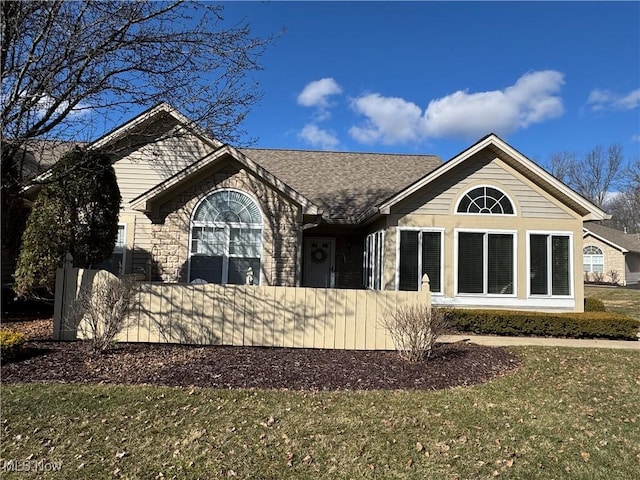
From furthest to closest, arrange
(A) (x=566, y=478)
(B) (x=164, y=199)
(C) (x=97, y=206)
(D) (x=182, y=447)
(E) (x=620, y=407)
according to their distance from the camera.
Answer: (B) (x=164, y=199), (C) (x=97, y=206), (E) (x=620, y=407), (D) (x=182, y=447), (A) (x=566, y=478)

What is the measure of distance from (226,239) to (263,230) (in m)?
1.02

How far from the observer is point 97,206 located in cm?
995

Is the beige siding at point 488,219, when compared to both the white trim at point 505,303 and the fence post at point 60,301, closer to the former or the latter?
the white trim at point 505,303

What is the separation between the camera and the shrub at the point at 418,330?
727 centimetres

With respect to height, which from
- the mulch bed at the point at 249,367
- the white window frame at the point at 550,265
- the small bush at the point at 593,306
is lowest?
the mulch bed at the point at 249,367

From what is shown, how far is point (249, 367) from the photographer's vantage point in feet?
22.3

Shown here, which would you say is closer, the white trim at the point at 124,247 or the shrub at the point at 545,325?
the shrub at the point at 545,325

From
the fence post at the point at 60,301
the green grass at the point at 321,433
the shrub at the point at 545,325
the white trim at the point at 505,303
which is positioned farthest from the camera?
the white trim at the point at 505,303

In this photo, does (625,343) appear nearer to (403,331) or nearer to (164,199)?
(403,331)

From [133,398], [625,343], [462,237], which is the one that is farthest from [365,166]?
[133,398]

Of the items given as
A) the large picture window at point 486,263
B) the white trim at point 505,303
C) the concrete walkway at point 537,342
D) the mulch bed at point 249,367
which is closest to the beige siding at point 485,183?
the large picture window at point 486,263

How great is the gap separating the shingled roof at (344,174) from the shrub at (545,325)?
5342 millimetres

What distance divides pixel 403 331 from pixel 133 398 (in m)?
4.25

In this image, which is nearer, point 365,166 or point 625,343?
point 625,343
